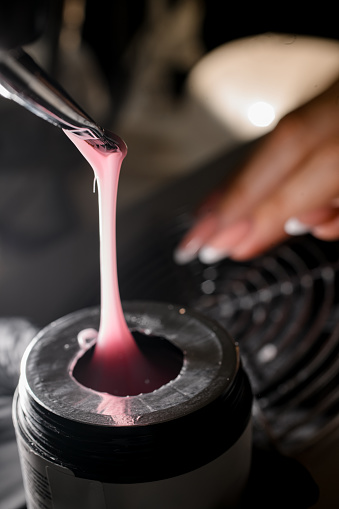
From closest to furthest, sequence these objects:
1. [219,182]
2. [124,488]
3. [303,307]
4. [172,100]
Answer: [124,488], [303,307], [219,182], [172,100]

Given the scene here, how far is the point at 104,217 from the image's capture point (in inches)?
15.4

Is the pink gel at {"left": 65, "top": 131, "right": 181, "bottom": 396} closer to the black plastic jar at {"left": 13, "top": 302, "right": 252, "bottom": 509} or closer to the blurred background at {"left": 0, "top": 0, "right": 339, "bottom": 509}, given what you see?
the black plastic jar at {"left": 13, "top": 302, "right": 252, "bottom": 509}

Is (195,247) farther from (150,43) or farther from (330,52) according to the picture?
(150,43)

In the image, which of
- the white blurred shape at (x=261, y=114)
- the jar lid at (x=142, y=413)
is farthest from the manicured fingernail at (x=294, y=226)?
the jar lid at (x=142, y=413)

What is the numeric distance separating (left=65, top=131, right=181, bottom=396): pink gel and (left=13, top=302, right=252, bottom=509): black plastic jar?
0.02m

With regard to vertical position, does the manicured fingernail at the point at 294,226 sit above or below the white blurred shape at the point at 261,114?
below

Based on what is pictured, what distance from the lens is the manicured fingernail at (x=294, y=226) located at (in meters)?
0.76

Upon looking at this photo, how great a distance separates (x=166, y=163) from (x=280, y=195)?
32 cm

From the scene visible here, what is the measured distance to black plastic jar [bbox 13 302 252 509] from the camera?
1.17 ft

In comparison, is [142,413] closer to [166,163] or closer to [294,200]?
[294,200]

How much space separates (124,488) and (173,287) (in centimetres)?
44

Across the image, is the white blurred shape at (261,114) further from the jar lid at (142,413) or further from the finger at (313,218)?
the jar lid at (142,413)

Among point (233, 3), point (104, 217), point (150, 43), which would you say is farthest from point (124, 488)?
point (150, 43)

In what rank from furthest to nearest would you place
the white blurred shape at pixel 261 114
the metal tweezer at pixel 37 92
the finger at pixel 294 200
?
the white blurred shape at pixel 261 114
the finger at pixel 294 200
the metal tweezer at pixel 37 92
